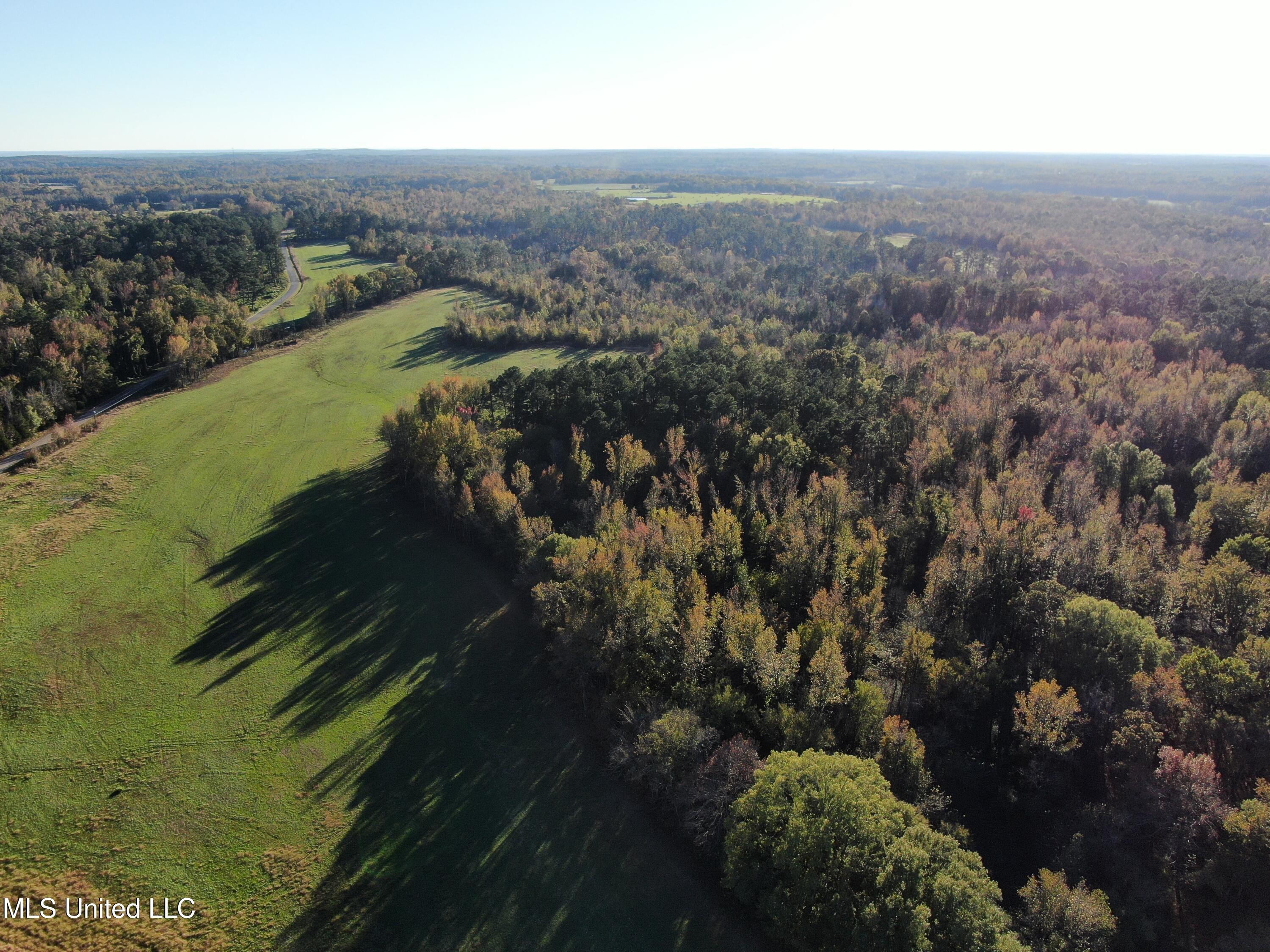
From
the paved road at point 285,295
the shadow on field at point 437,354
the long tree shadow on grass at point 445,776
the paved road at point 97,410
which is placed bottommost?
the long tree shadow on grass at point 445,776

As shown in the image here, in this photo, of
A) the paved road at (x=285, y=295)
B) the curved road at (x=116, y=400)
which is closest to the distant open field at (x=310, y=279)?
the paved road at (x=285, y=295)

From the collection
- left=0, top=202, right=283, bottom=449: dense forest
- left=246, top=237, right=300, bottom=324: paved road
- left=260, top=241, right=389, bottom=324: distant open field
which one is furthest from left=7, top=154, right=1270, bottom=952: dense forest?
left=260, top=241, right=389, bottom=324: distant open field

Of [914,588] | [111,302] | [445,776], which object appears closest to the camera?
[445,776]

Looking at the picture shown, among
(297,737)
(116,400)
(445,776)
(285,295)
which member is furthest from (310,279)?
(445,776)

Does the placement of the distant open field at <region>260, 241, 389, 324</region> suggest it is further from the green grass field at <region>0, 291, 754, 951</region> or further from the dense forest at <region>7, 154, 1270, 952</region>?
the green grass field at <region>0, 291, 754, 951</region>

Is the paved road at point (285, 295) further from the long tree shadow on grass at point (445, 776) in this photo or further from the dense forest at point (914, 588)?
the long tree shadow on grass at point (445, 776)

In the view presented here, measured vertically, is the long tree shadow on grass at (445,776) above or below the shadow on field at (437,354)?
below

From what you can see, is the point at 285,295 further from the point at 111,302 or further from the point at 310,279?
the point at 111,302

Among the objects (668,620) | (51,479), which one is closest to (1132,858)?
(668,620)
